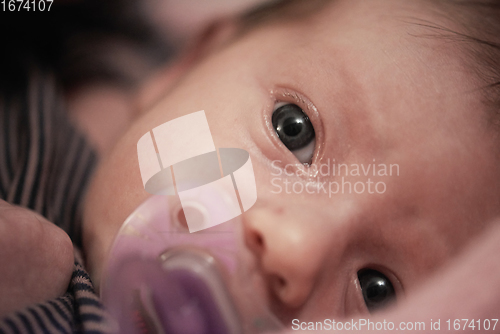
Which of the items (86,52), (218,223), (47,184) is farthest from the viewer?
(86,52)

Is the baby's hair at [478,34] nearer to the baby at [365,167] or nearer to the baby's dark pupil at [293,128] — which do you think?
the baby at [365,167]

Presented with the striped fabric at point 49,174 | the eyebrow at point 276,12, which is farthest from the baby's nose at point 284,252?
the eyebrow at point 276,12

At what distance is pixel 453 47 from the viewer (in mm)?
401

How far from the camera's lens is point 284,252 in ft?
1.08

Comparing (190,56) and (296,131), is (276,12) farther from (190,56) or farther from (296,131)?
(296,131)

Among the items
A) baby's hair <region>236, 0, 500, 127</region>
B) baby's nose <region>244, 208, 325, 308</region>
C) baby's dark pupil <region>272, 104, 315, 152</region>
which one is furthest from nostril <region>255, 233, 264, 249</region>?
baby's hair <region>236, 0, 500, 127</region>

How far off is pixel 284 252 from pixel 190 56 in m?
0.44

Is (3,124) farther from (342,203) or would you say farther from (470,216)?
(470,216)

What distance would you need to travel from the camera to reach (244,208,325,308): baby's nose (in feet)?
1.09

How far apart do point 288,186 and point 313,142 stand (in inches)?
2.4

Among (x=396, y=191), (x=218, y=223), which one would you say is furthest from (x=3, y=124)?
(x=396, y=191)

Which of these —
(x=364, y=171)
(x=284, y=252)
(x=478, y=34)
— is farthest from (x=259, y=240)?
(x=478, y=34)

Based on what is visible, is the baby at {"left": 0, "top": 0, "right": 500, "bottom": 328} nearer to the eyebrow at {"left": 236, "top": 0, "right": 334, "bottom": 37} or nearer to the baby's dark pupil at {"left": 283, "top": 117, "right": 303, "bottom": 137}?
the baby's dark pupil at {"left": 283, "top": 117, "right": 303, "bottom": 137}

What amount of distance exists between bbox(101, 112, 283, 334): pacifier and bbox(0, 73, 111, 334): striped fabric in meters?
0.03
